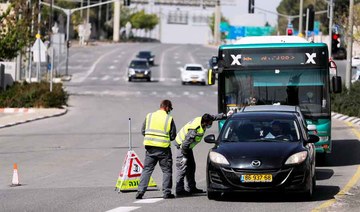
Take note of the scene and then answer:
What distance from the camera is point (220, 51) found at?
24.3 meters

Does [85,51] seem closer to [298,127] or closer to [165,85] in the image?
[165,85]

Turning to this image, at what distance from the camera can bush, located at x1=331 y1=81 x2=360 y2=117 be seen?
146 ft

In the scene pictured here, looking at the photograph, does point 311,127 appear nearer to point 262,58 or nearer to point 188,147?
point 262,58

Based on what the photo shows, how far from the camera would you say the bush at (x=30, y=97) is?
47.5 m

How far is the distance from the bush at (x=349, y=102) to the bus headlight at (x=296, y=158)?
91.8 feet

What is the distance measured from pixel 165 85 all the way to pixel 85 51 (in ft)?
175

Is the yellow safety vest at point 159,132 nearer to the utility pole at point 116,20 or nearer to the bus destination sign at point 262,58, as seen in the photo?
the bus destination sign at point 262,58

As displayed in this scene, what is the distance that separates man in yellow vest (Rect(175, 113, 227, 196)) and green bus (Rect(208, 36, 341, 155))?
6.42 metres

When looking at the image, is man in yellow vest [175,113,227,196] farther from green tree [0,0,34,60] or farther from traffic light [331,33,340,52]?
green tree [0,0,34,60]

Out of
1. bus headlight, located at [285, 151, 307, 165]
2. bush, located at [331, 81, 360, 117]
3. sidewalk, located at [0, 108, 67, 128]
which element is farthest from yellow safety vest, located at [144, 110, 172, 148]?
bush, located at [331, 81, 360, 117]

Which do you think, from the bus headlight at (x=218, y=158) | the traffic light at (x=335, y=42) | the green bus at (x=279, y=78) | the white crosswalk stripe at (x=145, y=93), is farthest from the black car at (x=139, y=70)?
the bus headlight at (x=218, y=158)

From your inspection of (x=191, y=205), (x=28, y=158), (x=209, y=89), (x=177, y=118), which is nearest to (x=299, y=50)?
(x=28, y=158)

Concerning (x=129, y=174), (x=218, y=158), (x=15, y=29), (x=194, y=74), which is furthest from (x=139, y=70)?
(x=218, y=158)

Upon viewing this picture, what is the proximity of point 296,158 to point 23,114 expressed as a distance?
29345 mm
